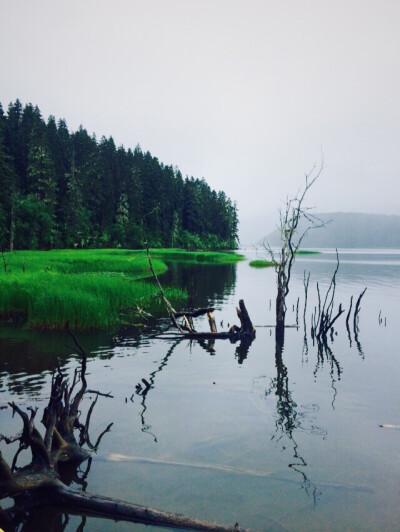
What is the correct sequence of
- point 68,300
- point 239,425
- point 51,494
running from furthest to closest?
point 68,300 → point 239,425 → point 51,494

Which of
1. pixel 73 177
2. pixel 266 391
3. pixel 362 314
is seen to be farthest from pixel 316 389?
pixel 73 177

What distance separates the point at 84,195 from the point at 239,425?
78660 millimetres

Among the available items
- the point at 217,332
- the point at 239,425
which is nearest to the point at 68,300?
the point at 217,332

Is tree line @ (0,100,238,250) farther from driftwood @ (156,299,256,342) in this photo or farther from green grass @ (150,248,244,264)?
driftwood @ (156,299,256,342)

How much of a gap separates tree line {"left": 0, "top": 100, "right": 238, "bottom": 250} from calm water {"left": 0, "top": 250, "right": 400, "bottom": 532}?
43.8 m

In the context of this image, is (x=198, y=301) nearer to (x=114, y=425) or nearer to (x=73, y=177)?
(x=114, y=425)

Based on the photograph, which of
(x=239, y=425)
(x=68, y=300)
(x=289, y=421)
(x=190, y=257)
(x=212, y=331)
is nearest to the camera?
(x=239, y=425)

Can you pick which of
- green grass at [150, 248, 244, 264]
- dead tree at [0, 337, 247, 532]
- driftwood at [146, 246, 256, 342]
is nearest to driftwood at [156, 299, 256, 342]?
driftwood at [146, 246, 256, 342]

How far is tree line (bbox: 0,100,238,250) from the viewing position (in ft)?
202

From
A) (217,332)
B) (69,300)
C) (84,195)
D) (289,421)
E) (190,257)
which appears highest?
(84,195)

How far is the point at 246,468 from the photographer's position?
Result: 7.93 m

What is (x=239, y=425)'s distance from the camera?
9914 millimetres

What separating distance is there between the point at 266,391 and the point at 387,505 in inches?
232

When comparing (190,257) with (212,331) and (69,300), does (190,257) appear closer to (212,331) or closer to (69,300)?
(212,331)
